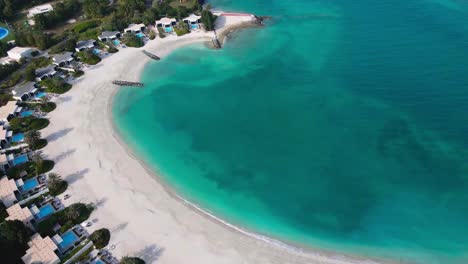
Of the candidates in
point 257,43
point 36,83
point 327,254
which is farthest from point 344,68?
point 36,83

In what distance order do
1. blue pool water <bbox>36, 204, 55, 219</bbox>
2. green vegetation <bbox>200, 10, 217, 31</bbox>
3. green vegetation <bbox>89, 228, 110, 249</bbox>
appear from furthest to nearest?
1. green vegetation <bbox>200, 10, 217, 31</bbox>
2. blue pool water <bbox>36, 204, 55, 219</bbox>
3. green vegetation <bbox>89, 228, 110, 249</bbox>

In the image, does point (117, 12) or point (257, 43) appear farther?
point (117, 12)

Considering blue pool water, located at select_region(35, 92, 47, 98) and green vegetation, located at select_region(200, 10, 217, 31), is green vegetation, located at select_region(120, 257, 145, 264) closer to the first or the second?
blue pool water, located at select_region(35, 92, 47, 98)

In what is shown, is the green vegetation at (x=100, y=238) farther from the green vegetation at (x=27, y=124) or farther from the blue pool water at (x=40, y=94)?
the blue pool water at (x=40, y=94)

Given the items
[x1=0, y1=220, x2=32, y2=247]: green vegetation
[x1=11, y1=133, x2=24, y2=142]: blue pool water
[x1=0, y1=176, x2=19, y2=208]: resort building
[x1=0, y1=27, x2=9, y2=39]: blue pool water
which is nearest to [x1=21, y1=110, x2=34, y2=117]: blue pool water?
[x1=11, y1=133, x2=24, y2=142]: blue pool water

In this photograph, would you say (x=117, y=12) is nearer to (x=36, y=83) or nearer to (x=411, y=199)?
(x=36, y=83)

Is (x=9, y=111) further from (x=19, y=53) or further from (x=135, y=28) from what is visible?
(x=135, y=28)

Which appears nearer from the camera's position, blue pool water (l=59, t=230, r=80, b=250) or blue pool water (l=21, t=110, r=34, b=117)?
blue pool water (l=59, t=230, r=80, b=250)
